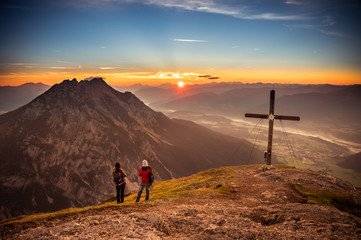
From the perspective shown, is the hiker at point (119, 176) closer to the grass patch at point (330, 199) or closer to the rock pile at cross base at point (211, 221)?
the rock pile at cross base at point (211, 221)

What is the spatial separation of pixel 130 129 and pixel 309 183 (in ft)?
604

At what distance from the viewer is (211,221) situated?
13.2m

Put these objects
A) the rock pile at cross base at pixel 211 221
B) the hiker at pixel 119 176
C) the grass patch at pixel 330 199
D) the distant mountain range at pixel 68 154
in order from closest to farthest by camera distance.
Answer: the rock pile at cross base at pixel 211 221
the grass patch at pixel 330 199
the hiker at pixel 119 176
the distant mountain range at pixel 68 154

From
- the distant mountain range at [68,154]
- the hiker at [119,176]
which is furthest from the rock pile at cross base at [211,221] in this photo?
the distant mountain range at [68,154]

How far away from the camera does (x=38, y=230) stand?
37.0 feet

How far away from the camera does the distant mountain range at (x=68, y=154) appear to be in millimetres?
124812

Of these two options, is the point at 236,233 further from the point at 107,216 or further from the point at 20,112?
the point at 20,112

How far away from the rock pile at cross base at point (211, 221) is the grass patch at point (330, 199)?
0.10 meters

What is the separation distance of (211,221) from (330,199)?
→ 13242 millimetres

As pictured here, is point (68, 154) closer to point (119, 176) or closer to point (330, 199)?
point (119, 176)

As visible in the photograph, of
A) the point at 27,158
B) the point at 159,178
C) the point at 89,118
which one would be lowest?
the point at 159,178

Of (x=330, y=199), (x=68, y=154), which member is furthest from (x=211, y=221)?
(x=68, y=154)

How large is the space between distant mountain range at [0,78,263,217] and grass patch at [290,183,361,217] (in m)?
137

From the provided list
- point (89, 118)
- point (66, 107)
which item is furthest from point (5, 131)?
point (89, 118)
